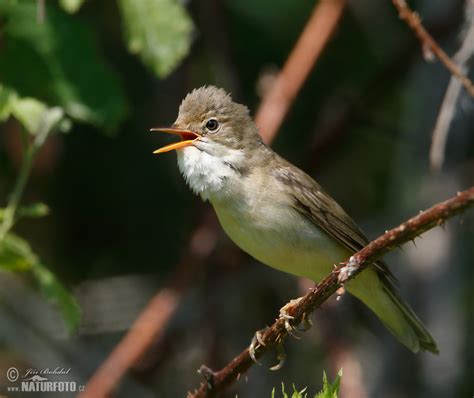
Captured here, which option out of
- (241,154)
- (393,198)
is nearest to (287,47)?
(393,198)

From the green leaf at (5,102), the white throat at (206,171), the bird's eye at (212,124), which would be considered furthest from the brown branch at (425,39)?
the green leaf at (5,102)

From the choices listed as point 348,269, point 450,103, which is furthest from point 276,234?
point 348,269

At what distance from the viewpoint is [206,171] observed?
3971 millimetres

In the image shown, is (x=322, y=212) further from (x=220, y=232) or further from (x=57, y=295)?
(x=57, y=295)

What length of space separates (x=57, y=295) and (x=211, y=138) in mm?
1250

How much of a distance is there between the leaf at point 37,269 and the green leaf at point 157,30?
1052 mm

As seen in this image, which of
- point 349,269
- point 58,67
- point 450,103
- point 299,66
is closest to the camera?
point 349,269

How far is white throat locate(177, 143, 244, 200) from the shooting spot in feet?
13.0

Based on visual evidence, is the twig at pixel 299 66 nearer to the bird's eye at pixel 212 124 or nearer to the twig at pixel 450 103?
the bird's eye at pixel 212 124

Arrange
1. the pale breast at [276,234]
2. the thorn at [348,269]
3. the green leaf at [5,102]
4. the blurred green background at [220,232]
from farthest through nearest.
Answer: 1. the blurred green background at [220,232]
2. the pale breast at [276,234]
3. the green leaf at [5,102]
4. the thorn at [348,269]

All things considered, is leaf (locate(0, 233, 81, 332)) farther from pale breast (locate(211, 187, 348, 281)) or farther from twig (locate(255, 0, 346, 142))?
twig (locate(255, 0, 346, 142))

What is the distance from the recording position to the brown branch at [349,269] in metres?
1.98

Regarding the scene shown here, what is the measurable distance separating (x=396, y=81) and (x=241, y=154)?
77.8 inches

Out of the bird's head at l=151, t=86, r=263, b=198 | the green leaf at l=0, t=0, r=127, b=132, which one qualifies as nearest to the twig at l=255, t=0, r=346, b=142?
the bird's head at l=151, t=86, r=263, b=198
